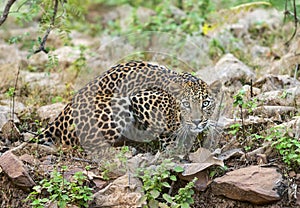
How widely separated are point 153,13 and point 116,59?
292cm

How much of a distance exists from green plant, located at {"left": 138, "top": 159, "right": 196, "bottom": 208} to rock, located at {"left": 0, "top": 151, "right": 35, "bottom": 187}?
109 centimetres

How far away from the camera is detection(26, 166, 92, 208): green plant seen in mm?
5481

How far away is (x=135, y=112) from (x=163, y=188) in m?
1.36

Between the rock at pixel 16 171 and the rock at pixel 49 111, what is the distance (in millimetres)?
1752

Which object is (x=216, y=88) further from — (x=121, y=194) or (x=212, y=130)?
(x=121, y=194)

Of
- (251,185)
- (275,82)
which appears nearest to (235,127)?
(251,185)

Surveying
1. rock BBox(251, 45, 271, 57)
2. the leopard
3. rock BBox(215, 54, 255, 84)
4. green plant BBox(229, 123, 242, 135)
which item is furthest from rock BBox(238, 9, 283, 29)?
green plant BBox(229, 123, 242, 135)

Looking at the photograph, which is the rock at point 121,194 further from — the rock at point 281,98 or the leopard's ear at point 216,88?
the rock at point 281,98

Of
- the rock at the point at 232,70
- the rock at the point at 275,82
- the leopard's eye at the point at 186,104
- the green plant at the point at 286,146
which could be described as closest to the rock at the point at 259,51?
the rock at the point at 232,70

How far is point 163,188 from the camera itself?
18.8ft

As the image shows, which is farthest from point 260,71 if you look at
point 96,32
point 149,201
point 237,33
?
point 96,32

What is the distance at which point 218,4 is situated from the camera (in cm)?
1262

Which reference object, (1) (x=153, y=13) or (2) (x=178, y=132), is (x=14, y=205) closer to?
(2) (x=178, y=132)

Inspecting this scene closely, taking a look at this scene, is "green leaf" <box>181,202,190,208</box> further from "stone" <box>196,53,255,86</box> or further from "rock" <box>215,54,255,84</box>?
"rock" <box>215,54,255,84</box>
